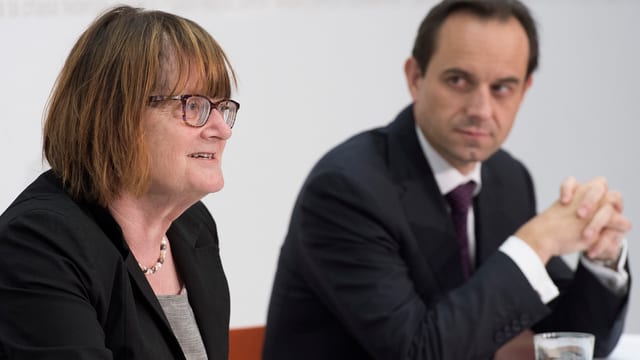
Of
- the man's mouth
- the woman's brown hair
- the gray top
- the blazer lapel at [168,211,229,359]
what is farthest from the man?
the woman's brown hair

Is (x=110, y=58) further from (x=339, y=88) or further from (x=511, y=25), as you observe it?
(x=339, y=88)

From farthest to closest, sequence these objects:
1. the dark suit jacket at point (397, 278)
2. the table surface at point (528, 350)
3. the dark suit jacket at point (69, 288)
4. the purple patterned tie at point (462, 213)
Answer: the purple patterned tie at point (462, 213), the table surface at point (528, 350), the dark suit jacket at point (397, 278), the dark suit jacket at point (69, 288)

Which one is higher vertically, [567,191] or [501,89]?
Result: [501,89]

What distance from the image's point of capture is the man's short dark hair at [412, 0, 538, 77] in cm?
304

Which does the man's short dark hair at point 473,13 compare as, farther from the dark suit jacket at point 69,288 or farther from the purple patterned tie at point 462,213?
the dark suit jacket at point 69,288

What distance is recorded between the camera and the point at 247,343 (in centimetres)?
299

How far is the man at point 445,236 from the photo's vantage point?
104 inches

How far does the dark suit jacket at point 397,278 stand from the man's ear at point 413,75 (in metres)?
0.10

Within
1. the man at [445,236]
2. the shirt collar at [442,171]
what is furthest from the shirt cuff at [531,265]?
the shirt collar at [442,171]

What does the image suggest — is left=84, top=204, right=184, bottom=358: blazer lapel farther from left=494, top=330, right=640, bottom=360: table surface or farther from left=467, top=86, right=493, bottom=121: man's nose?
left=467, top=86, right=493, bottom=121: man's nose

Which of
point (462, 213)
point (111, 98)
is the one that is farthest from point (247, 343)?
point (111, 98)

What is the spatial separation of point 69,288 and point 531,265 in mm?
1340

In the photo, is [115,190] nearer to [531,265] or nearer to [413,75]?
[531,265]

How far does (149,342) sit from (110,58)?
1.62ft
